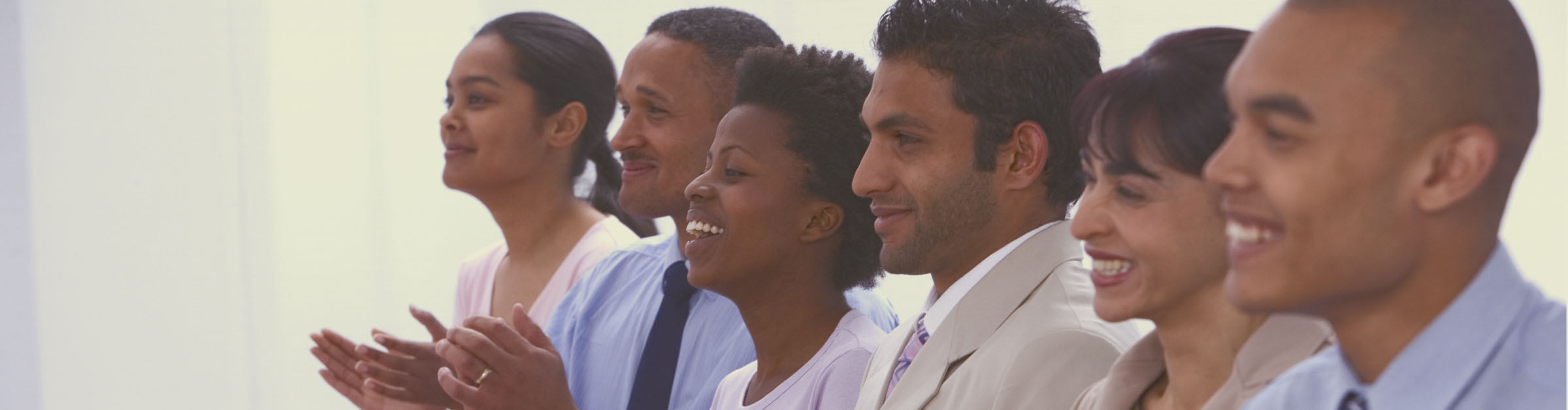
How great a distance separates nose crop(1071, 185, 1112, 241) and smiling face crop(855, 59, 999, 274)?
1.10 ft

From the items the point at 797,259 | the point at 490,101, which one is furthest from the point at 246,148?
the point at 797,259

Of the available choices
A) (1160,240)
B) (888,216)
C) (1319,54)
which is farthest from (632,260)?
(1319,54)

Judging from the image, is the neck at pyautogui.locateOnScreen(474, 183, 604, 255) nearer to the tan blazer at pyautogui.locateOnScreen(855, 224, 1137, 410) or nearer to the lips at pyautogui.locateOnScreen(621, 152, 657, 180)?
the lips at pyautogui.locateOnScreen(621, 152, 657, 180)

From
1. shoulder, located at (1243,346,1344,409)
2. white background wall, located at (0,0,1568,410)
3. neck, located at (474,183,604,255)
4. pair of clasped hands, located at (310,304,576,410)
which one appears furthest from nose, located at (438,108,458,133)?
shoulder, located at (1243,346,1344,409)

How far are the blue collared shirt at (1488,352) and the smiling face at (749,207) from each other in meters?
1.03

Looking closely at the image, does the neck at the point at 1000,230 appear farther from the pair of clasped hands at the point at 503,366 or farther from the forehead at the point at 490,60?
the forehead at the point at 490,60

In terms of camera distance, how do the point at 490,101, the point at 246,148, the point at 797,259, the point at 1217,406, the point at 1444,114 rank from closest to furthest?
the point at 1444,114 < the point at 1217,406 < the point at 797,259 < the point at 490,101 < the point at 246,148

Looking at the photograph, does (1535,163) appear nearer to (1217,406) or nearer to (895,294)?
(895,294)

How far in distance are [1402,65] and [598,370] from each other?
1631 mm

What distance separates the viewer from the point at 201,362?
4.17m

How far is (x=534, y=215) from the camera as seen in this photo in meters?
2.77

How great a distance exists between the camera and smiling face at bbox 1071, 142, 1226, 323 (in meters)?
1.15

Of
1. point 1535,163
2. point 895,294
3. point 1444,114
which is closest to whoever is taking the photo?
point 1444,114

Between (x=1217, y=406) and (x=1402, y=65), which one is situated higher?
(x=1402, y=65)
